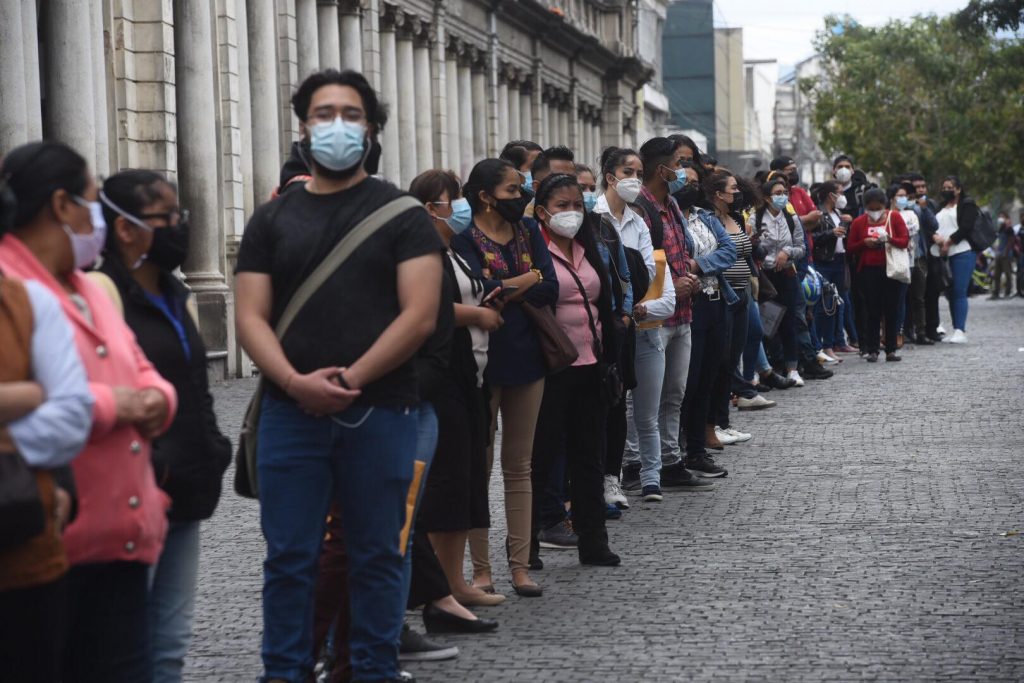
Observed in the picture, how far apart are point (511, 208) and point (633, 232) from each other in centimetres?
242

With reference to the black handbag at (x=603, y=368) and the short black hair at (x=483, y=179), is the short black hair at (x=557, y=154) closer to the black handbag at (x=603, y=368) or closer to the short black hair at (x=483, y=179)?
the black handbag at (x=603, y=368)

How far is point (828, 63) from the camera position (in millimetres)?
81125

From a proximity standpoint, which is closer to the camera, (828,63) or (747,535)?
(747,535)

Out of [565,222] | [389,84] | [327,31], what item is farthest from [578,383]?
[389,84]

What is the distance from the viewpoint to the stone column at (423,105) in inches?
1439

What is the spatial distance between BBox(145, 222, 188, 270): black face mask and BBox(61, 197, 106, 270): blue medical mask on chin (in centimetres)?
75

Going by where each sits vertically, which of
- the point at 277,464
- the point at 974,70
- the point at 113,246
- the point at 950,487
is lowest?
the point at 950,487

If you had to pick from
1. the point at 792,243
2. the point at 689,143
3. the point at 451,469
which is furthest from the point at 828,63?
the point at 451,469

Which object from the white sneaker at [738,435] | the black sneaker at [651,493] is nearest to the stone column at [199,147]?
the white sneaker at [738,435]

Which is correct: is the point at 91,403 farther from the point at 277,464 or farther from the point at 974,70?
the point at 974,70

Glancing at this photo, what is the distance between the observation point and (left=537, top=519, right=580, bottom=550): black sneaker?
9.66m

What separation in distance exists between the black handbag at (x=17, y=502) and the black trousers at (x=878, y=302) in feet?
59.8

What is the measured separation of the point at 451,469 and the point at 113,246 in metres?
2.69

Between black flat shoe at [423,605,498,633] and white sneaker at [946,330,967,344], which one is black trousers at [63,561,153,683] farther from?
white sneaker at [946,330,967,344]
